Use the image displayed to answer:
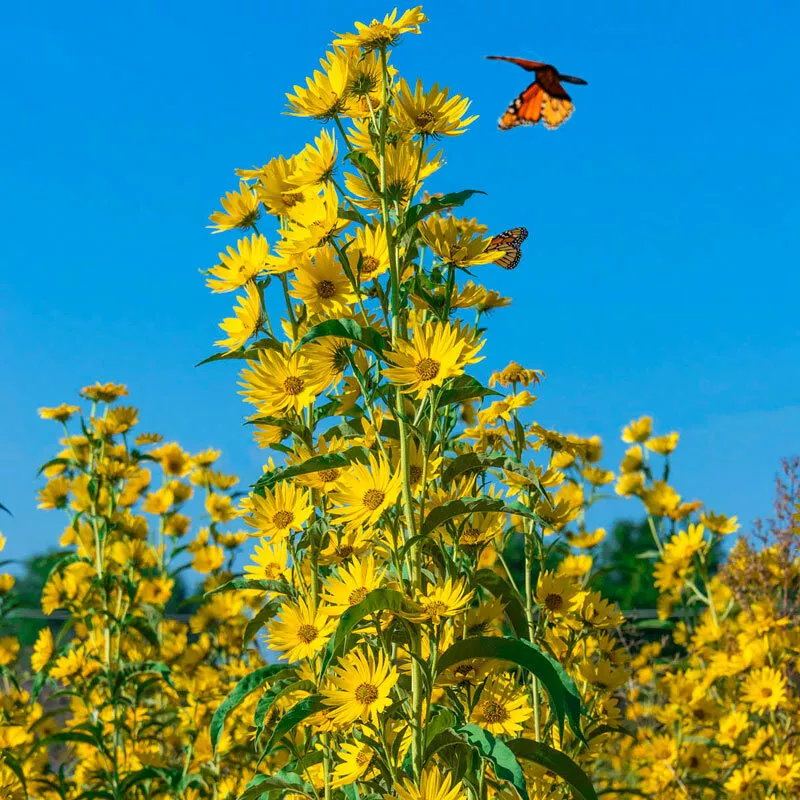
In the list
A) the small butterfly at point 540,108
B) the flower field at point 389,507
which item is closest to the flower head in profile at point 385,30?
the flower field at point 389,507

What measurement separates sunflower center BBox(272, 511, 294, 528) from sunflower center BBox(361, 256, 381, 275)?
0.53 m

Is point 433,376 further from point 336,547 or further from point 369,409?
point 336,547

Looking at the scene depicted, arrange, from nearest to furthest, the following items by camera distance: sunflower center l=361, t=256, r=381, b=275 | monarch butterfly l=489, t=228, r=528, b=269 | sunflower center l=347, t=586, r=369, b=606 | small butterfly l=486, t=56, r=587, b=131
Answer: sunflower center l=347, t=586, r=369, b=606
sunflower center l=361, t=256, r=381, b=275
monarch butterfly l=489, t=228, r=528, b=269
small butterfly l=486, t=56, r=587, b=131

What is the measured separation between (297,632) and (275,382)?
1.65 ft

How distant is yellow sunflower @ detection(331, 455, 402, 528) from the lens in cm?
162

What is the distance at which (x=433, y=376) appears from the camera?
5.23 feet

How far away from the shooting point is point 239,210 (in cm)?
207

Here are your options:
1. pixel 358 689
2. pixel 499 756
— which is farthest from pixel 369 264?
pixel 499 756

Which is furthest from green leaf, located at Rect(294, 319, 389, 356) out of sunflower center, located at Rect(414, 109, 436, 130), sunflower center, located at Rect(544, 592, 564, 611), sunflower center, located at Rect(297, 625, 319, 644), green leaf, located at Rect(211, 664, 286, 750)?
sunflower center, located at Rect(544, 592, 564, 611)

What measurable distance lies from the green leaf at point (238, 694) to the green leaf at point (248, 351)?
642 millimetres

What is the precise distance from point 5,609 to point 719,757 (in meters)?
3.30

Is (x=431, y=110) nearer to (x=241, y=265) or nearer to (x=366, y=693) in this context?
(x=241, y=265)

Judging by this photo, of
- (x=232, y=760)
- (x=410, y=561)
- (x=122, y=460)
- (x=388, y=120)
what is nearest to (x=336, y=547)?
(x=410, y=561)

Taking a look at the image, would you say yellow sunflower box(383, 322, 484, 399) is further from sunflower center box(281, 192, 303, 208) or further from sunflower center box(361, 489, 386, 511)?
sunflower center box(281, 192, 303, 208)
